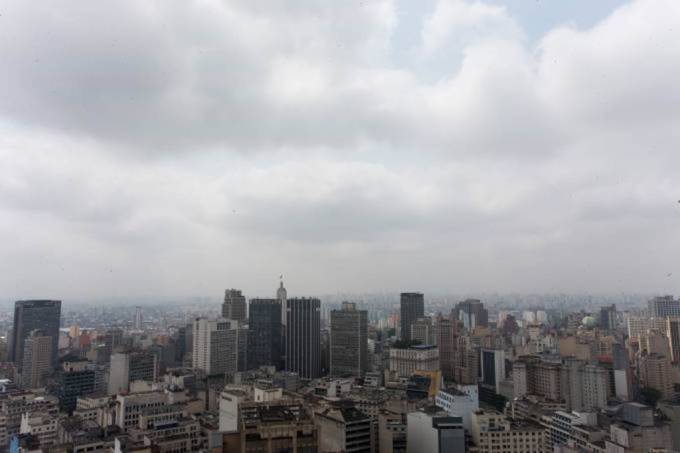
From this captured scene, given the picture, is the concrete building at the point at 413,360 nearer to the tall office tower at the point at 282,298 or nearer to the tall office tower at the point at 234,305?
the tall office tower at the point at 282,298

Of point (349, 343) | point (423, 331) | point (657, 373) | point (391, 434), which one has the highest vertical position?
point (423, 331)

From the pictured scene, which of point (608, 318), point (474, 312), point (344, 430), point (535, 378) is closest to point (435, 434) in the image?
point (344, 430)

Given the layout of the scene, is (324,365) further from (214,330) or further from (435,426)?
(435,426)

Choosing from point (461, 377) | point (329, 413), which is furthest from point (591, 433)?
point (461, 377)

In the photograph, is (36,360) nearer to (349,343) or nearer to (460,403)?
(349,343)

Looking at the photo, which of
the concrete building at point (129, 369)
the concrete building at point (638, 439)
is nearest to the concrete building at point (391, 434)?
the concrete building at point (638, 439)

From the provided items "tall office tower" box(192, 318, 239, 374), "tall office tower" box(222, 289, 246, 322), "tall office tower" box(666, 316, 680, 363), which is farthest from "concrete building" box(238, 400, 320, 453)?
"tall office tower" box(222, 289, 246, 322)
